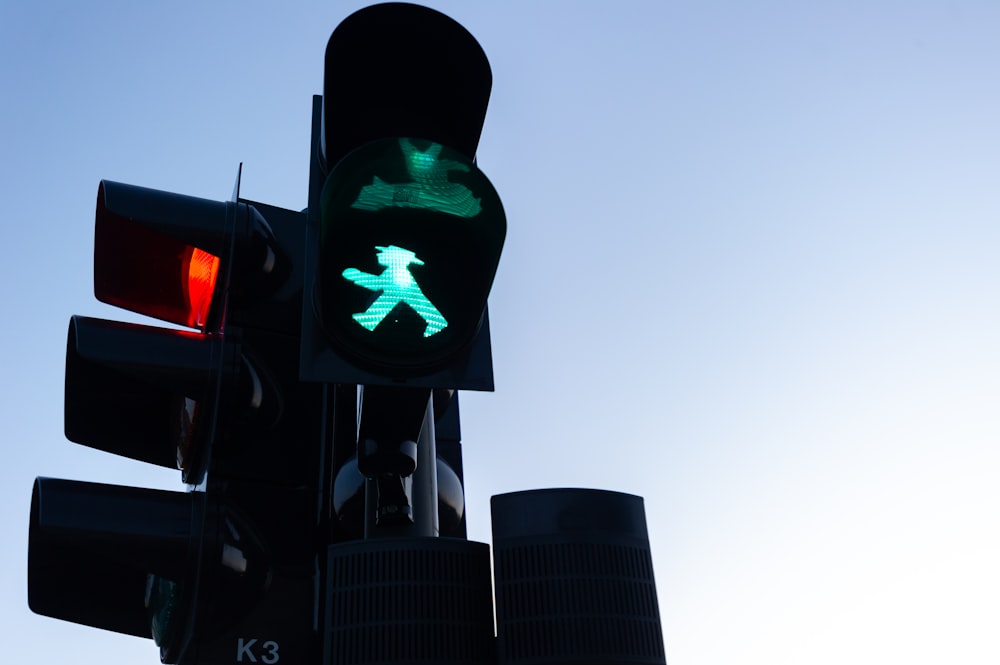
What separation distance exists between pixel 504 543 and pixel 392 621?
12.3 inches

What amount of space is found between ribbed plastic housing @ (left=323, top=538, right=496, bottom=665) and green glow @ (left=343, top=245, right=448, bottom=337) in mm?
513

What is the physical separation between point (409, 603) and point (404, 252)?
0.79 meters

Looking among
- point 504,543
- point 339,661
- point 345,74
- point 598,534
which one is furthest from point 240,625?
point 345,74

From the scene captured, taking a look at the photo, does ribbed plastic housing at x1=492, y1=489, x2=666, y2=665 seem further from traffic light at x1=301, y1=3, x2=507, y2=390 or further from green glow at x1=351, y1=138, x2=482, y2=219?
green glow at x1=351, y1=138, x2=482, y2=219

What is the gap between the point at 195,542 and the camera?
280cm

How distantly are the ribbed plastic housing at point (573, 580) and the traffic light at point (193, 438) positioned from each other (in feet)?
2.97

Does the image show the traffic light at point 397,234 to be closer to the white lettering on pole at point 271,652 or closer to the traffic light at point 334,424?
the traffic light at point 334,424

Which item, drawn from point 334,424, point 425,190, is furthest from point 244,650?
point 425,190

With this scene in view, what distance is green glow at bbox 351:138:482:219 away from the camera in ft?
Result: 7.16

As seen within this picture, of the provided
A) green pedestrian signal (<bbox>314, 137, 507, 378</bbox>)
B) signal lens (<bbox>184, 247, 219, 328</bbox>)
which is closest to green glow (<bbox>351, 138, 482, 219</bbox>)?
green pedestrian signal (<bbox>314, 137, 507, 378</bbox>)

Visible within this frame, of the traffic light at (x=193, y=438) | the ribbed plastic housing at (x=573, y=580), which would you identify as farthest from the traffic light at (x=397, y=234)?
the traffic light at (x=193, y=438)

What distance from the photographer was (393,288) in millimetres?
2240

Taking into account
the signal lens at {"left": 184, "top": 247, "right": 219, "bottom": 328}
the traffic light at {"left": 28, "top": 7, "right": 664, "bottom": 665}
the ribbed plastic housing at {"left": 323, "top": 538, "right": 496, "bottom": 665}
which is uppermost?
the signal lens at {"left": 184, "top": 247, "right": 219, "bottom": 328}

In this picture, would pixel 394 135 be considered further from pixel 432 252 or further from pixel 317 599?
pixel 317 599
